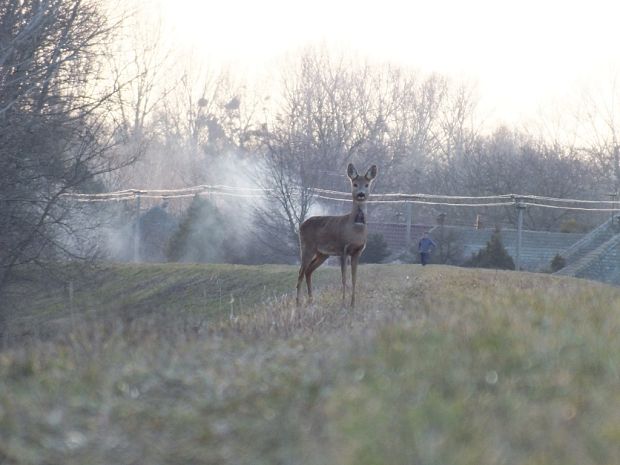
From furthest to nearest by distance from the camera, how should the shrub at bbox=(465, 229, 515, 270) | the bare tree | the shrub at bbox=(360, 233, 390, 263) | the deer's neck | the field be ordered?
the shrub at bbox=(360, 233, 390, 263)
the shrub at bbox=(465, 229, 515, 270)
the bare tree
the deer's neck
the field

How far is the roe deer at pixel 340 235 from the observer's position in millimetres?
18719

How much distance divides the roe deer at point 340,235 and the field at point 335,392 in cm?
740

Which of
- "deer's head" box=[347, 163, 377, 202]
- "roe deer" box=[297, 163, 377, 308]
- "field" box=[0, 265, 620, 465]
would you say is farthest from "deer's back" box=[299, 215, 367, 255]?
Answer: "field" box=[0, 265, 620, 465]

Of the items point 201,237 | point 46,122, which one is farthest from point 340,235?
point 201,237

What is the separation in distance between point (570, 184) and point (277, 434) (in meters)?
61.1

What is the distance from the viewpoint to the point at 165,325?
1184 cm

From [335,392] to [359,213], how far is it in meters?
11.7

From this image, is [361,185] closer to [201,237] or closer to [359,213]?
[359,213]

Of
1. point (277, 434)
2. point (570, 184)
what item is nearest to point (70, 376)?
point (277, 434)

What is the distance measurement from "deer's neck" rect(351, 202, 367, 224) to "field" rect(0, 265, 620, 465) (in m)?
7.61

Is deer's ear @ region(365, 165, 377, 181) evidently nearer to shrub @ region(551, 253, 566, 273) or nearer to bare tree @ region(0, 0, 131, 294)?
bare tree @ region(0, 0, 131, 294)

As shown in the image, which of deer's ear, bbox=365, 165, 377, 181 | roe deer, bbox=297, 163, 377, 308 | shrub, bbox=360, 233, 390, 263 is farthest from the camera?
shrub, bbox=360, 233, 390, 263

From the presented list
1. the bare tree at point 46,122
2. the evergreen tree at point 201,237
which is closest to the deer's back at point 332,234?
the bare tree at point 46,122

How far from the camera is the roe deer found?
18.7 m
